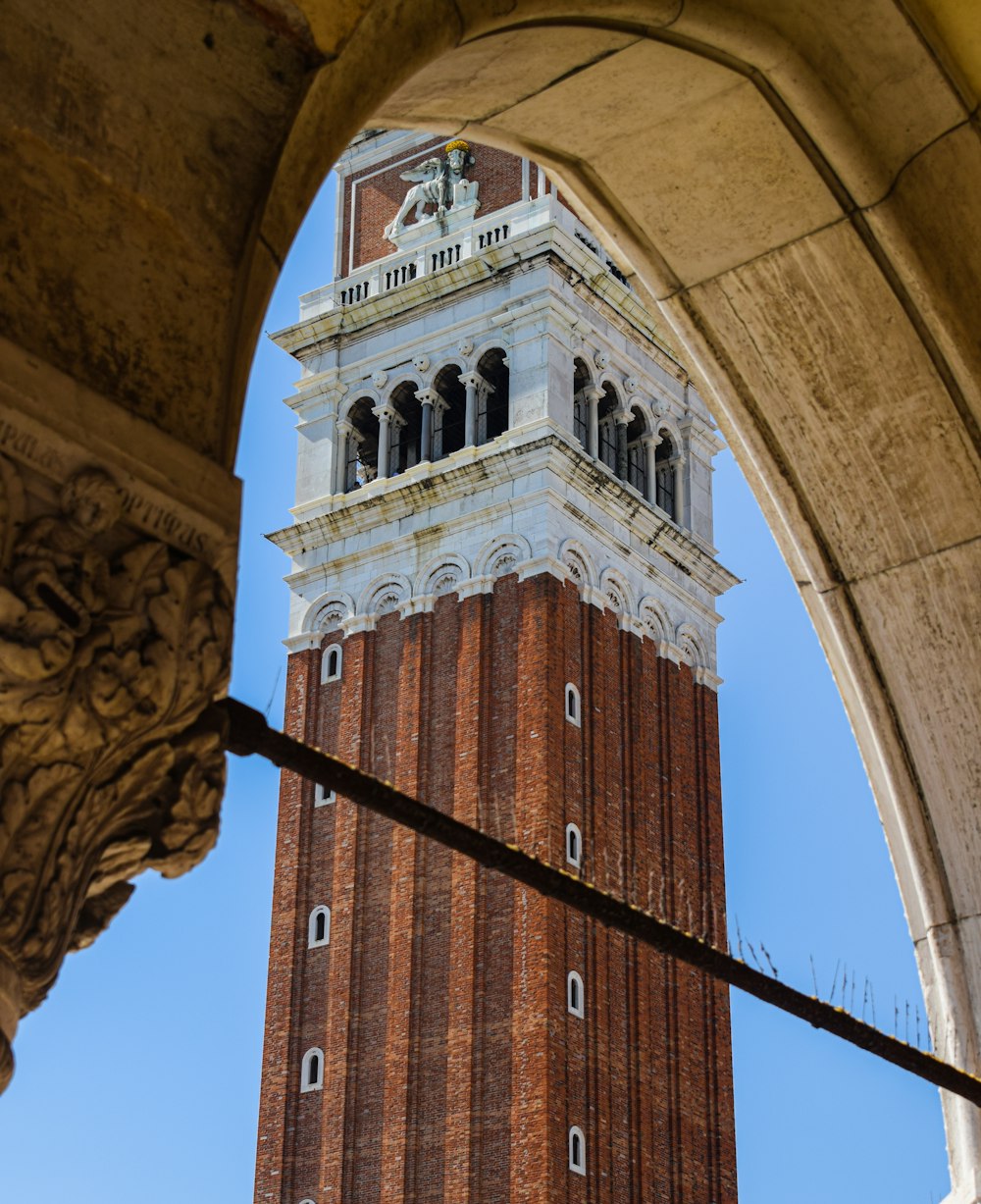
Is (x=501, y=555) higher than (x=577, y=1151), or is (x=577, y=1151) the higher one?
(x=501, y=555)

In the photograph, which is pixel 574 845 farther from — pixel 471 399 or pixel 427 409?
pixel 427 409

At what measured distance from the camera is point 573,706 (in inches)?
1547

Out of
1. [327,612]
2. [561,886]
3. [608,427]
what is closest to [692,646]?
[608,427]

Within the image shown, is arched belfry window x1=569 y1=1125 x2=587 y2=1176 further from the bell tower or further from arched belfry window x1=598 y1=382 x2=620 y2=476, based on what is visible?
arched belfry window x1=598 y1=382 x2=620 y2=476

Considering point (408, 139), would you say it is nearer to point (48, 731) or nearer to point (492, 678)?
point (492, 678)

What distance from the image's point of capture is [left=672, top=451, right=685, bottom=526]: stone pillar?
42406 mm

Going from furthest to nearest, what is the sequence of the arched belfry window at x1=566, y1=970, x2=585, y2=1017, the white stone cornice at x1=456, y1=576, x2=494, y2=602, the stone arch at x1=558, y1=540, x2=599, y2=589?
the white stone cornice at x1=456, y1=576, x2=494, y2=602 < the stone arch at x1=558, y1=540, x2=599, y2=589 < the arched belfry window at x1=566, y1=970, x2=585, y2=1017

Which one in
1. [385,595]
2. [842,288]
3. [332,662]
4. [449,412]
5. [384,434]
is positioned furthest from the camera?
[449,412]

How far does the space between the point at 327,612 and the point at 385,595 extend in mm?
1477

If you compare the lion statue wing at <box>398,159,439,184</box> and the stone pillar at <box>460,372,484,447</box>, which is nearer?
the stone pillar at <box>460,372,484,447</box>

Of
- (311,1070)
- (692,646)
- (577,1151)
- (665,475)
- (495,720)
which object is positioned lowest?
(577,1151)

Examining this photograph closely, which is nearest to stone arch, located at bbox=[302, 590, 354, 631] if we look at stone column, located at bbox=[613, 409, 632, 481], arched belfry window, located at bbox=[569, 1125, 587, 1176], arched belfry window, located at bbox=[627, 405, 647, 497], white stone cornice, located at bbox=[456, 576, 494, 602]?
white stone cornice, located at bbox=[456, 576, 494, 602]

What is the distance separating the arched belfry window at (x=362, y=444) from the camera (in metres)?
42.5

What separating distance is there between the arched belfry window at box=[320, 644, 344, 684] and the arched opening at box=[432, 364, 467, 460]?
3.91m
